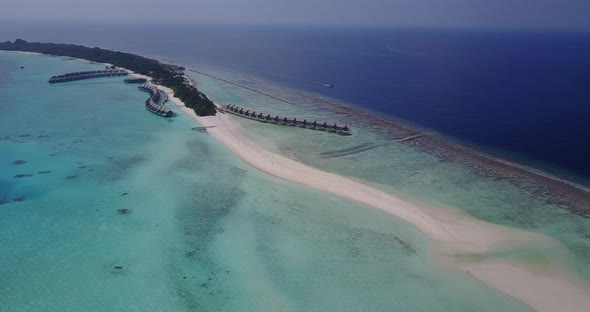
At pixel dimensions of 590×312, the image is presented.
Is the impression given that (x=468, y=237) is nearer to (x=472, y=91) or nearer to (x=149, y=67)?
(x=472, y=91)

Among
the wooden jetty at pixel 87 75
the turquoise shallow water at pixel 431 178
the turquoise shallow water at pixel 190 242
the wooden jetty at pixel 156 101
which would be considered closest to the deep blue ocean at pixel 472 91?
the turquoise shallow water at pixel 431 178

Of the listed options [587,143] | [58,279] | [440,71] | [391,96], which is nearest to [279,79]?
[391,96]

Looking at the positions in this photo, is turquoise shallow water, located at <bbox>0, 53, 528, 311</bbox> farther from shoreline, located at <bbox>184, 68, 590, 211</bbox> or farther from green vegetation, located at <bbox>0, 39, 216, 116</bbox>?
green vegetation, located at <bbox>0, 39, 216, 116</bbox>

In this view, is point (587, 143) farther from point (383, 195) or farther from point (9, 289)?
point (9, 289)

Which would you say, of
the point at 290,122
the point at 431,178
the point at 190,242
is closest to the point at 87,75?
the point at 290,122

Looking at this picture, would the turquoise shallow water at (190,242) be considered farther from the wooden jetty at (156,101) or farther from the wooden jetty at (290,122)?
the wooden jetty at (156,101)

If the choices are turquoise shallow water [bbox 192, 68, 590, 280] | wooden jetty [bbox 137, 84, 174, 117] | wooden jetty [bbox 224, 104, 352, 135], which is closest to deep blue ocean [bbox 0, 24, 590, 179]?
turquoise shallow water [bbox 192, 68, 590, 280]
